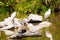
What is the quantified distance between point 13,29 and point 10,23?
21 cm

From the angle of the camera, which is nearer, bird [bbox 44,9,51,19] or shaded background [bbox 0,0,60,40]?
bird [bbox 44,9,51,19]

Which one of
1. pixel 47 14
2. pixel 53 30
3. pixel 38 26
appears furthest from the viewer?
pixel 47 14

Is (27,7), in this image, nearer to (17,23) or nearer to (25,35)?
(17,23)

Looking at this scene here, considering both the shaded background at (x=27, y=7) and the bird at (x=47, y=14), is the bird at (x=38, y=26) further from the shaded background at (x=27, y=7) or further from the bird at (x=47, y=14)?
the shaded background at (x=27, y=7)

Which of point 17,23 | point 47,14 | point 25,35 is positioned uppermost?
point 47,14

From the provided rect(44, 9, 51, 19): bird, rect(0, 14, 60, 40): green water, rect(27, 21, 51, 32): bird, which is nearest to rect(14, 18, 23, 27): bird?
rect(27, 21, 51, 32): bird

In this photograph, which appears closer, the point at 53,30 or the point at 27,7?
the point at 53,30

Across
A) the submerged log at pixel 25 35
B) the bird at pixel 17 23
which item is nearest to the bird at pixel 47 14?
the bird at pixel 17 23

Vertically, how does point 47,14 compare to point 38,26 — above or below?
above

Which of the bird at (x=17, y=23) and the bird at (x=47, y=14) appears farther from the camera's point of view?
the bird at (x=47, y=14)

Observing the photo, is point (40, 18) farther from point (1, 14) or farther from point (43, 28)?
point (1, 14)

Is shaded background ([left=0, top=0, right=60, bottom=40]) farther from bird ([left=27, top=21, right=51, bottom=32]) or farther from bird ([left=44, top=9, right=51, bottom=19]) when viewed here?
bird ([left=27, top=21, right=51, bottom=32])

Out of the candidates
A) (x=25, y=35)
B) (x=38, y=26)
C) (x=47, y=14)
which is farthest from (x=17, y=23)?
(x=47, y=14)

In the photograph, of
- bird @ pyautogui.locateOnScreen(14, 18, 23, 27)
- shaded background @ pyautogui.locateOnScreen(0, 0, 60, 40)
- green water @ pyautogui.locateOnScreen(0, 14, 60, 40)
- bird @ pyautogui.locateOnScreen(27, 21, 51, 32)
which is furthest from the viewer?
shaded background @ pyautogui.locateOnScreen(0, 0, 60, 40)
